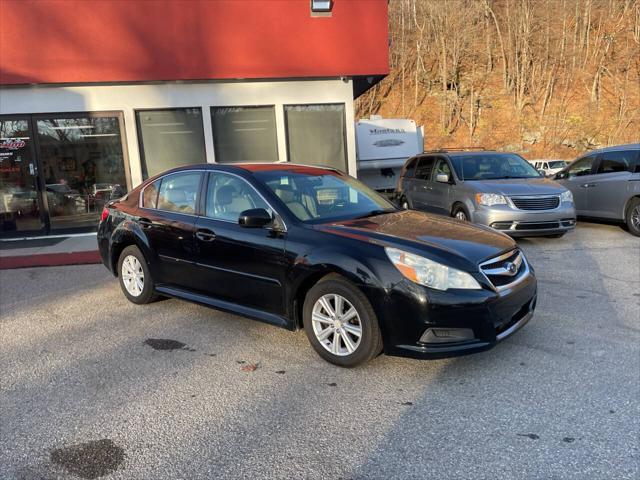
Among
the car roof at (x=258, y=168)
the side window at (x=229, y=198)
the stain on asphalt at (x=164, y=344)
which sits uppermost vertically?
the car roof at (x=258, y=168)

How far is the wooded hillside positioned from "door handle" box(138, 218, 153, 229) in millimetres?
29198

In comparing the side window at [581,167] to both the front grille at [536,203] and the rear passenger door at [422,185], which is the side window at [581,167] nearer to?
the front grille at [536,203]

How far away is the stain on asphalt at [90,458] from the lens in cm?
264

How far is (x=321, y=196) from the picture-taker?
4609 mm

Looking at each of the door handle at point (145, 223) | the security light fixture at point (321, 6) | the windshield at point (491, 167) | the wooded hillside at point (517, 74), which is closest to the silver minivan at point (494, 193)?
the windshield at point (491, 167)

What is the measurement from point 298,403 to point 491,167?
23.3ft

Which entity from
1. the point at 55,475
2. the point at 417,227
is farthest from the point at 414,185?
the point at 55,475

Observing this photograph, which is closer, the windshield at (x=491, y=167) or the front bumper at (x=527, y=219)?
the front bumper at (x=527, y=219)

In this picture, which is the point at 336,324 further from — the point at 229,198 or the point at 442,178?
the point at 442,178

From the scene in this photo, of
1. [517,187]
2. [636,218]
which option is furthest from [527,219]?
[636,218]

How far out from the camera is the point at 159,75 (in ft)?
33.8

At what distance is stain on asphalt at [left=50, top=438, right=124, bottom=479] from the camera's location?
2.64m

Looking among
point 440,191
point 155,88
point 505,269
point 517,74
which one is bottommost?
point 505,269

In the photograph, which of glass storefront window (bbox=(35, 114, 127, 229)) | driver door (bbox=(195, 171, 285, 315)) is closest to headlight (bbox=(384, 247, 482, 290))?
driver door (bbox=(195, 171, 285, 315))
